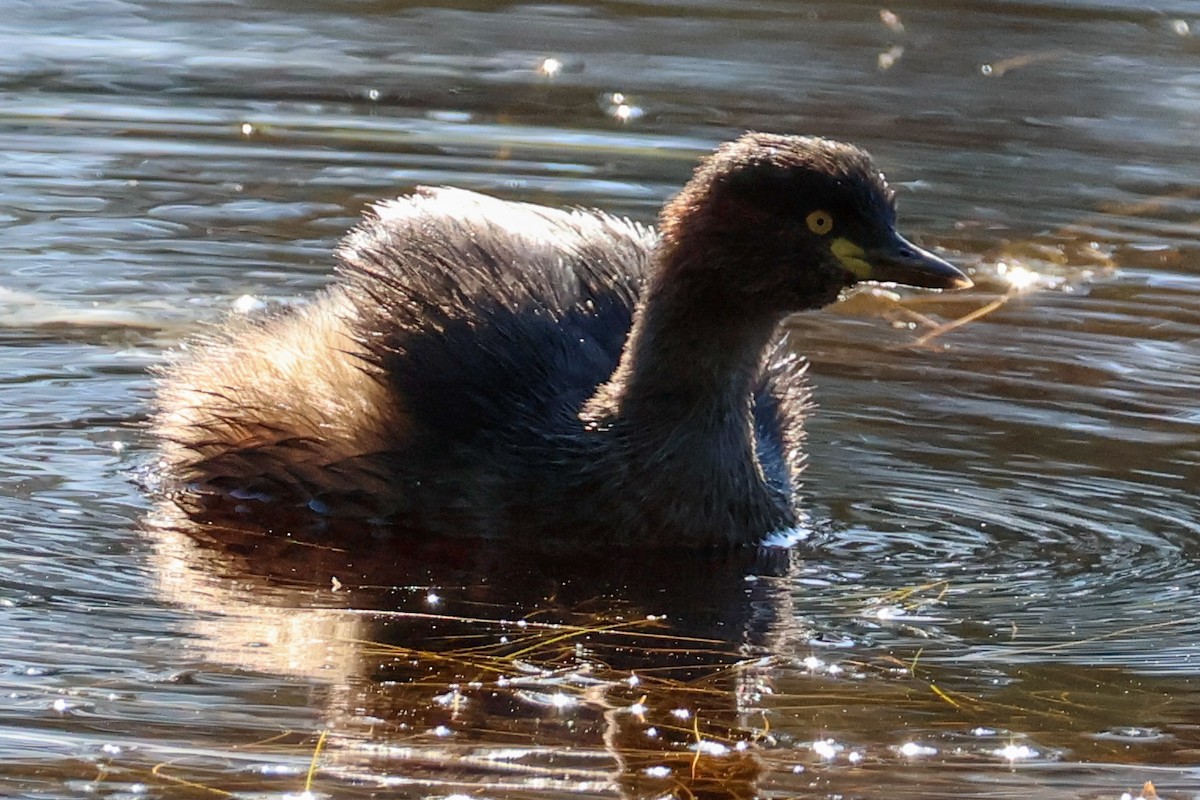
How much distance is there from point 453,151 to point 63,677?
18.6ft

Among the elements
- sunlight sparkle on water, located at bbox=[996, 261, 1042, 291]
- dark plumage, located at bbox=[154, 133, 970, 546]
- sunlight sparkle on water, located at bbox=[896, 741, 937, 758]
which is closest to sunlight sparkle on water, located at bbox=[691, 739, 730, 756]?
sunlight sparkle on water, located at bbox=[896, 741, 937, 758]

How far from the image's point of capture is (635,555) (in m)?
5.79

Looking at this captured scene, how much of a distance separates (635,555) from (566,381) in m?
0.58

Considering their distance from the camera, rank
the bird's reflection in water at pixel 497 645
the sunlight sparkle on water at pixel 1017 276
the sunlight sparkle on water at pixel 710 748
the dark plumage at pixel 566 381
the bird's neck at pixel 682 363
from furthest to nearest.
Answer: the sunlight sparkle on water at pixel 1017 276
the bird's neck at pixel 682 363
the dark plumage at pixel 566 381
the sunlight sparkle on water at pixel 710 748
the bird's reflection in water at pixel 497 645

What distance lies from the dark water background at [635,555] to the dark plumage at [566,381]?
22cm

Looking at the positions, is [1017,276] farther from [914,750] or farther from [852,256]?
[914,750]

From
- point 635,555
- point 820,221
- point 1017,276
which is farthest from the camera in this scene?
point 1017,276

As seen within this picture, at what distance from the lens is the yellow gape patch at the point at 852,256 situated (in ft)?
19.3

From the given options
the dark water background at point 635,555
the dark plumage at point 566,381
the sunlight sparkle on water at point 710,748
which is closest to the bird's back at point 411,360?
the dark plumage at point 566,381

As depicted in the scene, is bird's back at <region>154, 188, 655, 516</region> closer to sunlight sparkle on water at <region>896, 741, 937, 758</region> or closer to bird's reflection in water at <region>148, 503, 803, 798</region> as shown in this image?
bird's reflection in water at <region>148, 503, 803, 798</region>

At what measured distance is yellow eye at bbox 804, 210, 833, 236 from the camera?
5.89m

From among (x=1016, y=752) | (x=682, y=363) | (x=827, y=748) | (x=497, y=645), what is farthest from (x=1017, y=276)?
(x=827, y=748)

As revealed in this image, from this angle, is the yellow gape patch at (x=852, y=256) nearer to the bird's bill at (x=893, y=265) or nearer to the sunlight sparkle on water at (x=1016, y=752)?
the bird's bill at (x=893, y=265)

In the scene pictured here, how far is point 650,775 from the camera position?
4.12 m
